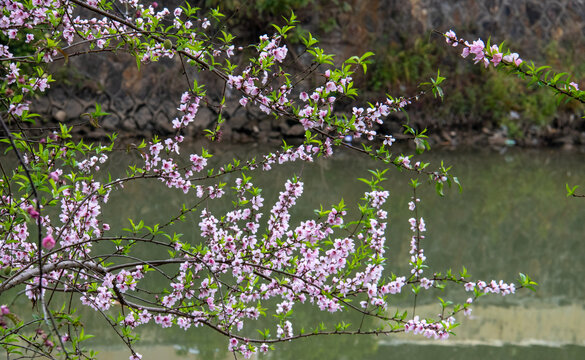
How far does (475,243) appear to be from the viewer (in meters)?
6.60

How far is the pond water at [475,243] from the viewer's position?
13.5 feet

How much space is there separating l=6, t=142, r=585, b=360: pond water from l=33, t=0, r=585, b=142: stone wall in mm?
1423

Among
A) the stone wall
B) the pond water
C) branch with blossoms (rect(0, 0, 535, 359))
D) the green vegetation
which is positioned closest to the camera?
branch with blossoms (rect(0, 0, 535, 359))

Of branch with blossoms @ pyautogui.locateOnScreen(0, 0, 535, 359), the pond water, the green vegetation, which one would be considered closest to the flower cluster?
branch with blossoms @ pyautogui.locateOnScreen(0, 0, 535, 359)

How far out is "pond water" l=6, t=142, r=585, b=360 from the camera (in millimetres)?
4113

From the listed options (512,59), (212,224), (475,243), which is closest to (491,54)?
(512,59)

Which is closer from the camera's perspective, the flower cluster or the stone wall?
the flower cluster

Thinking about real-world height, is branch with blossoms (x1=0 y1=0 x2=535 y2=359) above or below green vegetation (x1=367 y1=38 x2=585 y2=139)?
below

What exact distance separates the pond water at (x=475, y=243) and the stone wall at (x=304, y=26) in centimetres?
142

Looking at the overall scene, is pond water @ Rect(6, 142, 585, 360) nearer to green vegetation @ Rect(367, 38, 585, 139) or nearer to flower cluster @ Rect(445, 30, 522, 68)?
green vegetation @ Rect(367, 38, 585, 139)

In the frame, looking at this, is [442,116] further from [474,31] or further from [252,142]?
[252,142]

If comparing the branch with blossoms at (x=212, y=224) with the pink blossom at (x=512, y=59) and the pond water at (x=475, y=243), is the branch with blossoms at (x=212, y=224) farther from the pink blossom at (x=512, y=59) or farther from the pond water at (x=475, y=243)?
the pond water at (x=475, y=243)

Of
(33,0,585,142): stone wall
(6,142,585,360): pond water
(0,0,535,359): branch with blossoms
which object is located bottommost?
(0,0,535,359): branch with blossoms

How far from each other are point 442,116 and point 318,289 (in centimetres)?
945
